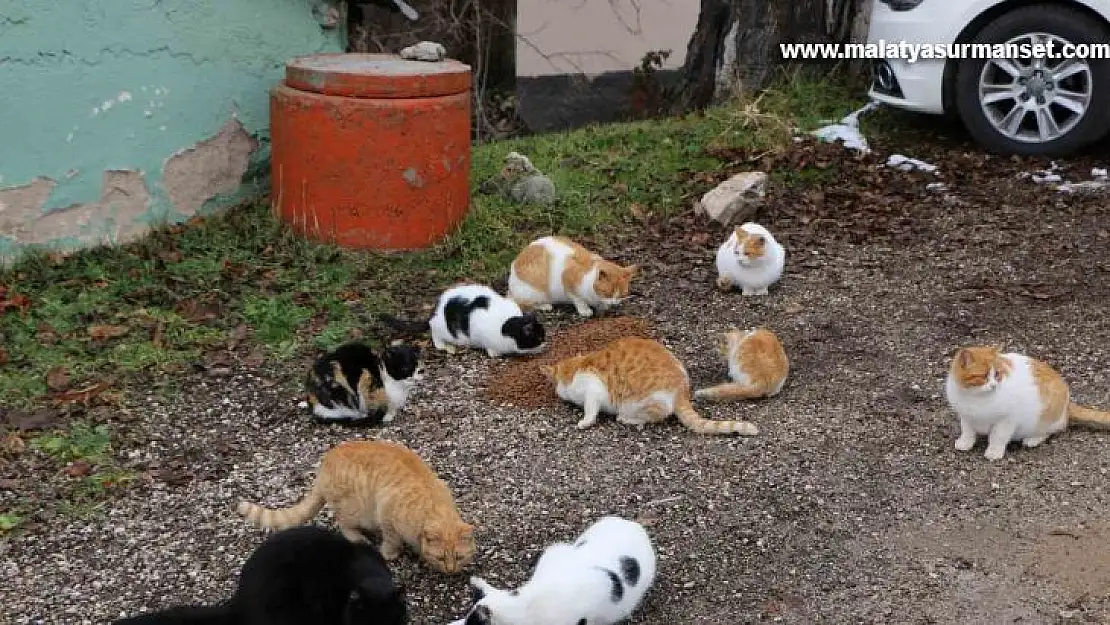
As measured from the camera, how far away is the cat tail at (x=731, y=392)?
16.9ft

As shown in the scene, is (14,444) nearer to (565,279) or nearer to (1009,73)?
(565,279)

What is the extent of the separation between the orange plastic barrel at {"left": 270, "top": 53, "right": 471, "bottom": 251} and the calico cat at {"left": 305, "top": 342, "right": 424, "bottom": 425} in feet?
6.70

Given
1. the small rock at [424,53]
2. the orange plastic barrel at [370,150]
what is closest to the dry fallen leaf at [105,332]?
the orange plastic barrel at [370,150]

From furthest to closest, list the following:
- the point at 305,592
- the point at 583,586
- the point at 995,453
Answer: the point at 995,453, the point at 583,586, the point at 305,592

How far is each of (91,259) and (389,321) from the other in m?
2.09

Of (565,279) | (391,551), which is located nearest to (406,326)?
(565,279)

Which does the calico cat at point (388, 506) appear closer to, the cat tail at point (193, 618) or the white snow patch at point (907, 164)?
the cat tail at point (193, 618)

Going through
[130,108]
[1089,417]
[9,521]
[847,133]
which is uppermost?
[130,108]

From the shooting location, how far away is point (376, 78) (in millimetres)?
6688

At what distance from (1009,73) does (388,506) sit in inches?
246

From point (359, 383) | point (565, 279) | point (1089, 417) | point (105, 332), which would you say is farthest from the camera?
point (565, 279)

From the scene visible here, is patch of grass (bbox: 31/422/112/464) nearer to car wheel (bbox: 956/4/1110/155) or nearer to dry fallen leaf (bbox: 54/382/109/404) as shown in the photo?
dry fallen leaf (bbox: 54/382/109/404)

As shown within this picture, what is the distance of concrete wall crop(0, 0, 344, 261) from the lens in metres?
6.53

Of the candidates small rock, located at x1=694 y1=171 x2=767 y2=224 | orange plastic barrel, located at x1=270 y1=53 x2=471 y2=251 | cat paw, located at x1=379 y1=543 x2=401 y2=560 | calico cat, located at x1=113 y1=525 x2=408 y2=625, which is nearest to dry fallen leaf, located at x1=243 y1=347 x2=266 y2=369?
orange plastic barrel, located at x1=270 y1=53 x2=471 y2=251
